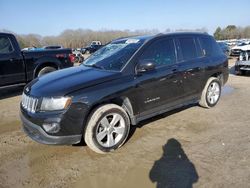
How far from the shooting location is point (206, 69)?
6.16 meters

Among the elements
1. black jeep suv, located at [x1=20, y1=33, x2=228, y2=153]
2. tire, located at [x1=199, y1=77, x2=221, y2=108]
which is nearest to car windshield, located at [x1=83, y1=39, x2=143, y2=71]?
black jeep suv, located at [x1=20, y1=33, x2=228, y2=153]

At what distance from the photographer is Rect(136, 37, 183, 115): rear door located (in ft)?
15.7

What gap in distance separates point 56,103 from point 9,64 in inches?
207

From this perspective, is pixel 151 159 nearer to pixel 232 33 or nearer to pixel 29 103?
pixel 29 103

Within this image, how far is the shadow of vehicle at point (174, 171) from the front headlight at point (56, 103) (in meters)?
1.53

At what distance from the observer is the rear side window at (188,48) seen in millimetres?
5664

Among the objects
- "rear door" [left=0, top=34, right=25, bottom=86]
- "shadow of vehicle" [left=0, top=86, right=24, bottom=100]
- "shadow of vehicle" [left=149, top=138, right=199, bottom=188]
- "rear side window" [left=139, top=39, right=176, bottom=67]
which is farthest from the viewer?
"shadow of vehicle" [left=0, top=86, right=24, bottom=100]

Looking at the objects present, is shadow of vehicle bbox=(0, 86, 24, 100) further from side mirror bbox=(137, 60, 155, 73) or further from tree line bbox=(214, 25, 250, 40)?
tree line bbox=(214, 25, 250, 40)

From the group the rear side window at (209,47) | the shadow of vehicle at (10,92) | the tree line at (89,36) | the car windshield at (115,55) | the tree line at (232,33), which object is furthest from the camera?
the tree line at (232,33)

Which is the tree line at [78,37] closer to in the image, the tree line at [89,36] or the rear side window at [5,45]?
the tree line at [89,36]

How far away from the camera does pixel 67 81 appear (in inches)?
171

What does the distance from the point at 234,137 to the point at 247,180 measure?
57.8 inches

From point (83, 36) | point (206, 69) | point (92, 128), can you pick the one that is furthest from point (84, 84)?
point (83, 36)

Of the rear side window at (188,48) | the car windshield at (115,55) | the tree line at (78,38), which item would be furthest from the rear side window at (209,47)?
the tree line at (78,38)
